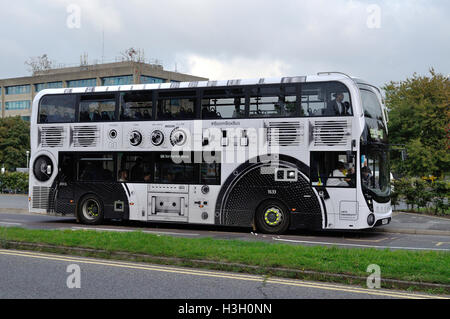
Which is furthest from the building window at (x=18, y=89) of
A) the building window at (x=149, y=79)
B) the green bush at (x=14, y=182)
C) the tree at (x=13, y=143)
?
the green bush at (x=14, y=182)

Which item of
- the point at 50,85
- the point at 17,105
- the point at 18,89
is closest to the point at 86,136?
the point at 50,85

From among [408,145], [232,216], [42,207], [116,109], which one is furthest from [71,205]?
[408,145]

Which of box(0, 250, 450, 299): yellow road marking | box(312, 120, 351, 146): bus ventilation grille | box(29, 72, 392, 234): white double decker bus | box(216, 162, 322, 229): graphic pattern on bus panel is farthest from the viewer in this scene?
box(216, 162, 322, 229): graphic pattern on bus panel

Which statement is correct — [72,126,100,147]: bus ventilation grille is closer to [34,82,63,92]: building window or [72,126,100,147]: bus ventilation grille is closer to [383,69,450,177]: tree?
[383,69,450,177]: tree

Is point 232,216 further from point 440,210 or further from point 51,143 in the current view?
point 440,210

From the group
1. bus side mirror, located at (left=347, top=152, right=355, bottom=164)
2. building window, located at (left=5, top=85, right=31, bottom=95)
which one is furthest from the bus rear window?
building window, located at (left=5, top=85, right=31, bottom=95)

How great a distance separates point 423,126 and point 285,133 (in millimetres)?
23692

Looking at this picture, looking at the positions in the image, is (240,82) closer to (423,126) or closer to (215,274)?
(215,274)

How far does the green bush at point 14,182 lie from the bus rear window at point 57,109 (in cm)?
2362

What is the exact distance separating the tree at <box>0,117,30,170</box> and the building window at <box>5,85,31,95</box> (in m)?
20.5

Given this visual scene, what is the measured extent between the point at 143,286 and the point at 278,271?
7.15 ft

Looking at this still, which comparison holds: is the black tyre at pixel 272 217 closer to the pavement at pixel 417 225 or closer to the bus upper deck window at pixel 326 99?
the bus upper deck window at pixel 326 99

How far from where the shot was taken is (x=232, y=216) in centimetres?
1569

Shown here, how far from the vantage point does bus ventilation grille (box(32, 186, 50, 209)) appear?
1817cm
